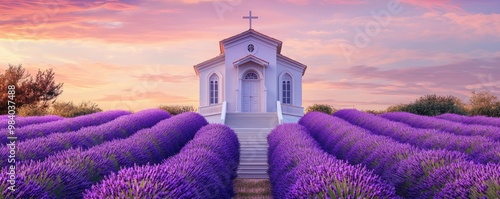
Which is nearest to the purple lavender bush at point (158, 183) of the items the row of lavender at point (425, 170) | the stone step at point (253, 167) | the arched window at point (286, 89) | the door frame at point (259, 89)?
the row of lavender at point (425, 170)

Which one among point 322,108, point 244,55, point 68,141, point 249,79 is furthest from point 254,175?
point 322,108

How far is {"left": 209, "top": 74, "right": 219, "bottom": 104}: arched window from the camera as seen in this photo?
2658 cm

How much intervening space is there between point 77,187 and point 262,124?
1658 centimetres

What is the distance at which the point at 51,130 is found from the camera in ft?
41.0

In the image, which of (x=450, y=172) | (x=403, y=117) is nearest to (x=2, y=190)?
(x=450, y=172)

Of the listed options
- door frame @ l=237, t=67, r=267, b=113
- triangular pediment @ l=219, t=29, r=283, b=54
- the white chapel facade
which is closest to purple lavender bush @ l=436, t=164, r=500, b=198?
the white chapel facade

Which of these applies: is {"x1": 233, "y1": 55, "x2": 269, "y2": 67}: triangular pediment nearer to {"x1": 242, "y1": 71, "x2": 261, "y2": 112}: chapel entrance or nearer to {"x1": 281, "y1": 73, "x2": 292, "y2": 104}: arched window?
{"x1": 242, "y1": 71, "x2": 261, "y2": 112}: chapel entrance

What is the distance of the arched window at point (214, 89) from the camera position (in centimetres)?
2658

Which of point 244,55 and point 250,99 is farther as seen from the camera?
point 244,55

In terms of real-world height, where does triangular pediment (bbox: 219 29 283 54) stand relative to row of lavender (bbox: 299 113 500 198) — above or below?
above

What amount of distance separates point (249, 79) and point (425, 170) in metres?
20.1

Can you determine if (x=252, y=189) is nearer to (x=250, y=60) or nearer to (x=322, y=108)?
(x=250, y=60)

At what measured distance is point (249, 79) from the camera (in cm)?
2597

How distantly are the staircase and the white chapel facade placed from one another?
7.28ft
